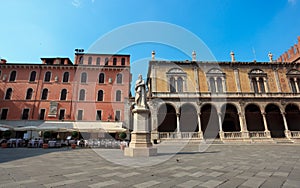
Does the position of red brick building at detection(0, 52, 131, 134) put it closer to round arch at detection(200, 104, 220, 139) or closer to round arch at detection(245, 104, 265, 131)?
round arch at detection(200, 104, 220, 139)

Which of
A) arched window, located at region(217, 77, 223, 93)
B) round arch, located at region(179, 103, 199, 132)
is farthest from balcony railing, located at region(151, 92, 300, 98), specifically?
round arch, located at region(179, 103, 199, 132)

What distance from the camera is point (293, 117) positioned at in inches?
871

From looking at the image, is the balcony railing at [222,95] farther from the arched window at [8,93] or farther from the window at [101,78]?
the arched window at [8,93]

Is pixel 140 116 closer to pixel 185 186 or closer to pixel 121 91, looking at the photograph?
pixel 185 186

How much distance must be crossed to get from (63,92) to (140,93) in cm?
1748

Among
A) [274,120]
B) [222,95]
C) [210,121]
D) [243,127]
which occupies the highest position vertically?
[222,95]

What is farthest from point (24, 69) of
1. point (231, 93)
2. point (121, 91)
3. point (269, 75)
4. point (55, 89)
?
point (269, 75)

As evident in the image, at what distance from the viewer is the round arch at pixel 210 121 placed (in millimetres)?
20345

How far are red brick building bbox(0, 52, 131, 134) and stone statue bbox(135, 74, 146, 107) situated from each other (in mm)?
11410

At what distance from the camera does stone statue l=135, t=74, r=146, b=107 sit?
8406mm

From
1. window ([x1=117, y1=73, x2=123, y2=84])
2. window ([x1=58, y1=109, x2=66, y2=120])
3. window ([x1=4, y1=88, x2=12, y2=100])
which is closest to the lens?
window ([x1=58, y1=109, x2=66, y2=120])

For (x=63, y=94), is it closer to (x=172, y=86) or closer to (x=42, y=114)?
(x=42, y=114)

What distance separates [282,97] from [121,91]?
20.9m

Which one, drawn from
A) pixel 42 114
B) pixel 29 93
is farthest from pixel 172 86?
pixel 29 93
